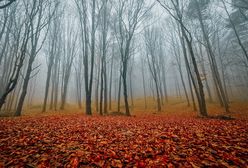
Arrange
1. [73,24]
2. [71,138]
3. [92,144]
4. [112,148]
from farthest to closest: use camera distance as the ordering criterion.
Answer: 1. [73,24]
2. [71,138]
3. [92,144]
4. [112,148]

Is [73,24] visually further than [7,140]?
Yes

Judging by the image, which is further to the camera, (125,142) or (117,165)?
(125,142)

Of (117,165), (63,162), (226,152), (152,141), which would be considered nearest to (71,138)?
(63,162)

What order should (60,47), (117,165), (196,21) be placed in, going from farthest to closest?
1. (60,47)
2. (196,21)
3. (117,165)

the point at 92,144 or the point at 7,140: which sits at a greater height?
the point at 7,140

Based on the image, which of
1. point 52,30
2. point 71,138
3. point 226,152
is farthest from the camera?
point 52,30

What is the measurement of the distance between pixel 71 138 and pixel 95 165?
186cm

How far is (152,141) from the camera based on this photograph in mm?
3801

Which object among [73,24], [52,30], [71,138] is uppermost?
[73,24]

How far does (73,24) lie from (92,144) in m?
20.7

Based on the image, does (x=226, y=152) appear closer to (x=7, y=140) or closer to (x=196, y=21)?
(x=7, y=140)

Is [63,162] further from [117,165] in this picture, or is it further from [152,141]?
[152,141]

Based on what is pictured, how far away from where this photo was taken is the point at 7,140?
3.73m

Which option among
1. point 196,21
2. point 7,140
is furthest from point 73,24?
point 7,140
